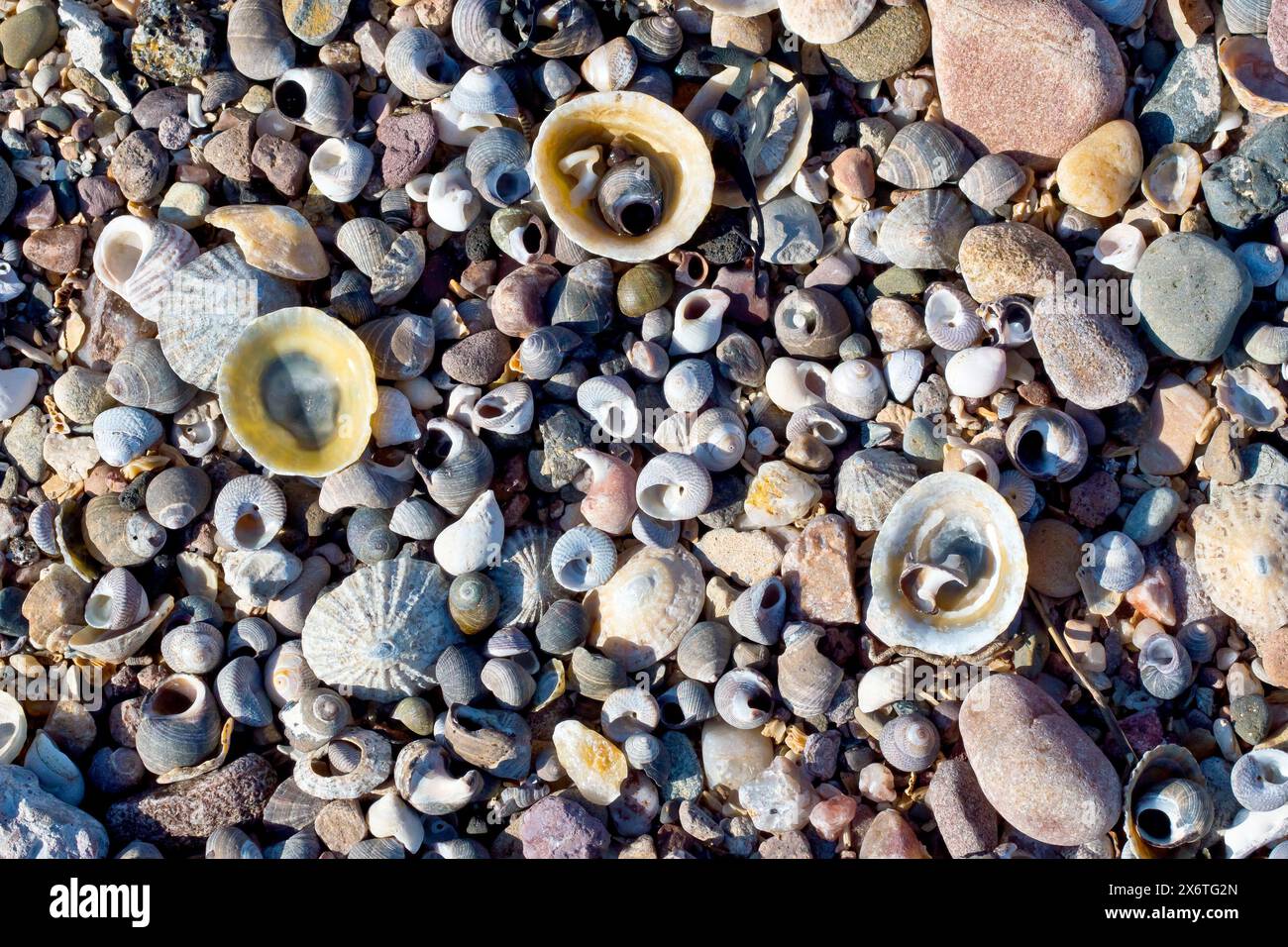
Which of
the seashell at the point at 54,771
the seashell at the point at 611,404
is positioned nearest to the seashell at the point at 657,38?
the seashell at the point at 611,404

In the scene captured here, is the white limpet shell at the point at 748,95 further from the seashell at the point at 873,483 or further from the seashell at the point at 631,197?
the seashell at the point at 873,483

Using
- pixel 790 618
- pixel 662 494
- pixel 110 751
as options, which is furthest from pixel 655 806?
pixel 110 751

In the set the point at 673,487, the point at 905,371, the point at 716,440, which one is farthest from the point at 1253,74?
the point at 673,487

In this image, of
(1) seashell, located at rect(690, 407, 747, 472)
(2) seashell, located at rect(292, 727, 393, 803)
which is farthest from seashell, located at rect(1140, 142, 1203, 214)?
(2) seashell, located at rect(292, 727, 393, 803)

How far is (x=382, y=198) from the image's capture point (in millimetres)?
4340

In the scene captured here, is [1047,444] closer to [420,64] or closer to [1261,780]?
[1261,780]

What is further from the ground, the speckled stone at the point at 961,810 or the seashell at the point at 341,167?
the seashell at the point at 341,167

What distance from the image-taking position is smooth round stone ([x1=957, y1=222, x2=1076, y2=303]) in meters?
3.97

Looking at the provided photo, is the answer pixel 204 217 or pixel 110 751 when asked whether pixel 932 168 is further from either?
pixel 110 751

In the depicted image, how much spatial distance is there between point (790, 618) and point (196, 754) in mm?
2463

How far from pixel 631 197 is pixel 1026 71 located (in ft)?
5.57

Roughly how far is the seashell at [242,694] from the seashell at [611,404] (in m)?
1.76

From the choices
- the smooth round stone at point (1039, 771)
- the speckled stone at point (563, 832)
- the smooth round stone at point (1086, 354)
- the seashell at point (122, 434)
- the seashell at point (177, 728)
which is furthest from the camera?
the seashell at point (122, 434)

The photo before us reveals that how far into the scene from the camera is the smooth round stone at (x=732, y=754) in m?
3.92
